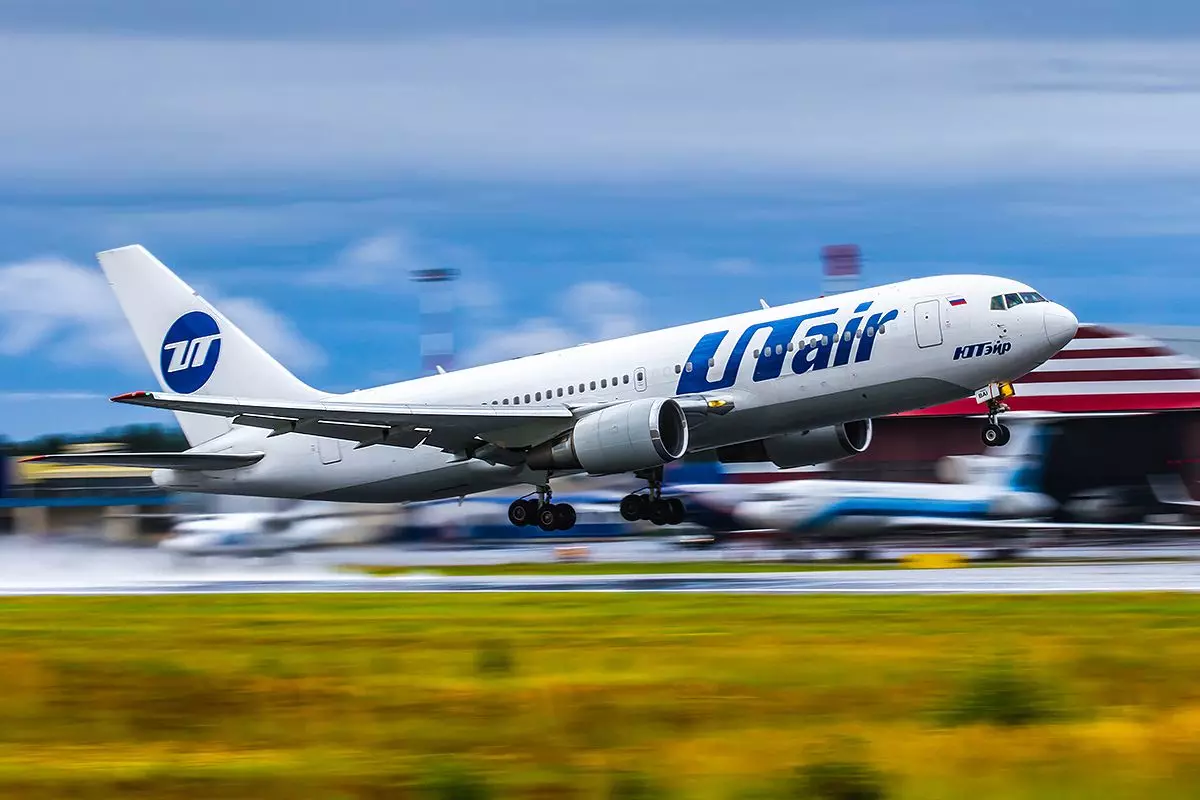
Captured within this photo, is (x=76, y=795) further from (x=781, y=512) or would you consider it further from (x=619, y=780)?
(x=781, y=512)

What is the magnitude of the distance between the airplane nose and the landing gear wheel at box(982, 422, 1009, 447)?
2.08 meters

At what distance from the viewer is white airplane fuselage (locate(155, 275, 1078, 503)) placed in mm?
33500

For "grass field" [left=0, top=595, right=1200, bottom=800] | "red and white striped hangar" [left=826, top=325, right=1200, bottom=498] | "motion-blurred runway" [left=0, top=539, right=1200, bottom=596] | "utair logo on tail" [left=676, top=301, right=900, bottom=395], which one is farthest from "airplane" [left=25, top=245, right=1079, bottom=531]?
"red and white striped hangar" [left=826, top=325, right=1200, bottom=498]

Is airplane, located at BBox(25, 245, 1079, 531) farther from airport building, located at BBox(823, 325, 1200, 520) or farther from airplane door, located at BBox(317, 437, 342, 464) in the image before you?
airport building, located at BBox(823, 325, 1200, 520)

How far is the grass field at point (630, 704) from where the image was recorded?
14.4m

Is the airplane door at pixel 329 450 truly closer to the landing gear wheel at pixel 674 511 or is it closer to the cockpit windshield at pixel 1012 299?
the landing gear wheel at pixel 674 511

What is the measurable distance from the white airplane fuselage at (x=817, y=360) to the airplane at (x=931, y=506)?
1142 centimetres

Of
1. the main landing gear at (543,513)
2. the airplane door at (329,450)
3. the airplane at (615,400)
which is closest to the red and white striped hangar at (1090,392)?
the main landing gear at (543,513)

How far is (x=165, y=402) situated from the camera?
3312 cm

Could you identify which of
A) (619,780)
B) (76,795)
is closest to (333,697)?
(76,795)

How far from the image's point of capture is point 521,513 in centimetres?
3978

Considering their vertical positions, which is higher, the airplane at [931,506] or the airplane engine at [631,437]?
the airplane engine at [631,437]

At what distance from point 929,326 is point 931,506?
15539 millimetres

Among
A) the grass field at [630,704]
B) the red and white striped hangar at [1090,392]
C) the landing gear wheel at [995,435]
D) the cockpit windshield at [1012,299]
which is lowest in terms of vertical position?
the grass field at [630,704]
